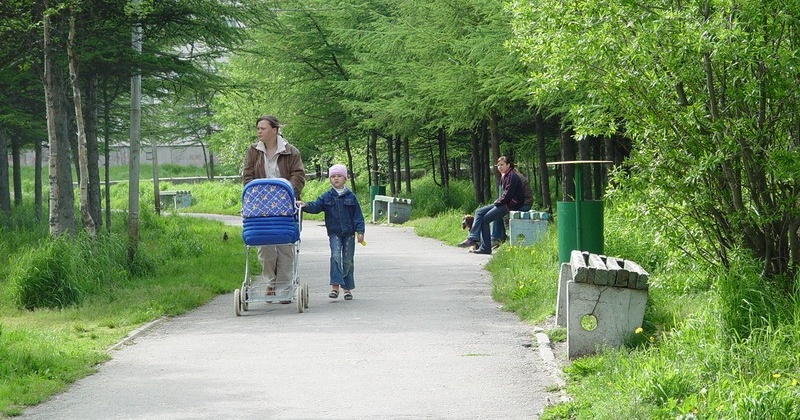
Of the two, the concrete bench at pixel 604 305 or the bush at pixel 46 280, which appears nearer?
the concrete bench at pixel 604 305

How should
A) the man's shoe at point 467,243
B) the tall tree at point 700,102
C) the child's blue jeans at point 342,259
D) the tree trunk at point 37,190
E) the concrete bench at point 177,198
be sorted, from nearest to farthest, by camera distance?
1. the tall tree at point 700,102
2. the child's blue jeans at point 342,259
3. the man's shoe at point 467,243
4. the tree trunk at point 37,190
5. the concrete bench at point 177,198

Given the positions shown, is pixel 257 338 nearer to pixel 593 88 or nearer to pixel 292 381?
pixel 292 381

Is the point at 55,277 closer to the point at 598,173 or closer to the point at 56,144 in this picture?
the point at 56,144

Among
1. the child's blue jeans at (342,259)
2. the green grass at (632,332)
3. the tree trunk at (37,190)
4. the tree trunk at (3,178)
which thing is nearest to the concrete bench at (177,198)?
the tree trunk at (37,190)

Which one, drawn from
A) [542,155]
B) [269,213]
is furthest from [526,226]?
[269,213]

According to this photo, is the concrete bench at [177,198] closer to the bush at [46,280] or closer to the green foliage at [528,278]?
the green foliage at [528,278]

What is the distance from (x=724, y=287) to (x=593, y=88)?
1870 mm

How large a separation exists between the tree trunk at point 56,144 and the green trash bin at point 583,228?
6707 millimetres

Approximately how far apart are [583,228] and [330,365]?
158 inches

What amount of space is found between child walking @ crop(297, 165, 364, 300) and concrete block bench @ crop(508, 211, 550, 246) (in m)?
6.17

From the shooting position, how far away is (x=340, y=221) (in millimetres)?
13570

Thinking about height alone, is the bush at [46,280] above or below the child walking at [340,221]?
below

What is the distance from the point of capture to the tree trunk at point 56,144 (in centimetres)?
1616

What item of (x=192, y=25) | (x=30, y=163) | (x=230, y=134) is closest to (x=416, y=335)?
(x=192, y=25)
